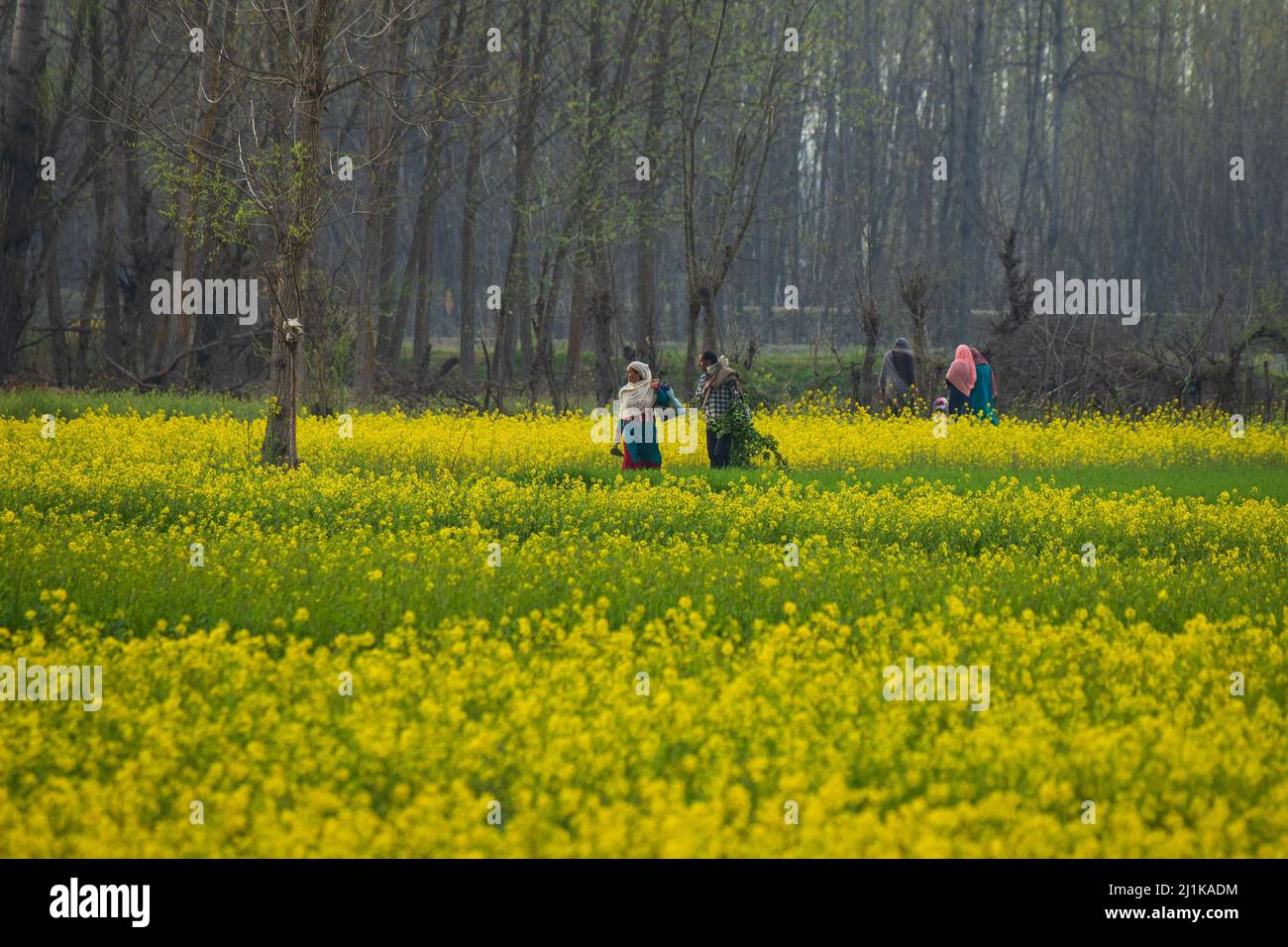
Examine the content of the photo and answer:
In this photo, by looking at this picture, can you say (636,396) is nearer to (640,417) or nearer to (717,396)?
(640,417)

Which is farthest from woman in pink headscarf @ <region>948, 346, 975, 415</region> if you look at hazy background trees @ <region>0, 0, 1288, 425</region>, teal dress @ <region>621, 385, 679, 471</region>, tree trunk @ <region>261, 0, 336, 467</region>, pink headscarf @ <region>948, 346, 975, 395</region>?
tree trunk @ <region>261, 0, 336, 467</region>

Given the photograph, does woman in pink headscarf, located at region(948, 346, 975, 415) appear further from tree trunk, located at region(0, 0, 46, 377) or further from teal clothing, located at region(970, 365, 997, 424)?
tree trunk, located at region(0, 0, 46, 377)

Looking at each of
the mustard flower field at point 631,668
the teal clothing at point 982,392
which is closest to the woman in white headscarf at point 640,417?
the mustard flower field at point 631,668

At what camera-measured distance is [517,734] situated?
18.5 ft

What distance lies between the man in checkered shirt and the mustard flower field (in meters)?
2.79

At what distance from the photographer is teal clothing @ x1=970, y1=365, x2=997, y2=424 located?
66.9ft

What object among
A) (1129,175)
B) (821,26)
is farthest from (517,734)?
(1129,175)

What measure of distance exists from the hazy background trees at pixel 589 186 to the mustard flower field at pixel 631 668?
13.3 ft

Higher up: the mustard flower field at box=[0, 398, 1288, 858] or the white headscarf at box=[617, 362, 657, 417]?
the white headscarf at box=[617, 362, 657, 417]

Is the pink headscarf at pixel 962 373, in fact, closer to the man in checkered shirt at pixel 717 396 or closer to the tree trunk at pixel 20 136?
the man in checkered shirt at pixel 717 396

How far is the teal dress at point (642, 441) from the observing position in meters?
15.1

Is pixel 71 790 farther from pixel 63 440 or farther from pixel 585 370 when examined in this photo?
pixel 585 370
